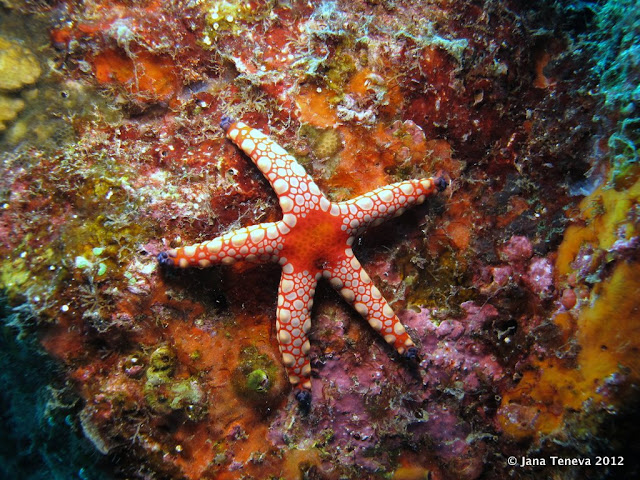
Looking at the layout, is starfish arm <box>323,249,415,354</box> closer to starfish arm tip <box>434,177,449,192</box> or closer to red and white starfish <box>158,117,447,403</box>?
red and white starfish <box>158,117,447,403</box>

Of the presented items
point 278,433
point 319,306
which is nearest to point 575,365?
point 319,306

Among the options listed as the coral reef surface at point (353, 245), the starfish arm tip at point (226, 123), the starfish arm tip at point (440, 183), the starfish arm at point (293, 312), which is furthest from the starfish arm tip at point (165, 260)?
the starfish arm tip at point (440, 183)

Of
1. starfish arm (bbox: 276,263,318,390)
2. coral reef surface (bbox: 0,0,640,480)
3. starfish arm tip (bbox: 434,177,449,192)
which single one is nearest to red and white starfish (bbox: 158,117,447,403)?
starfish arm (bbox: 276,263,318,390)

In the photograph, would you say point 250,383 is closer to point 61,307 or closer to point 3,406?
point 61,307
